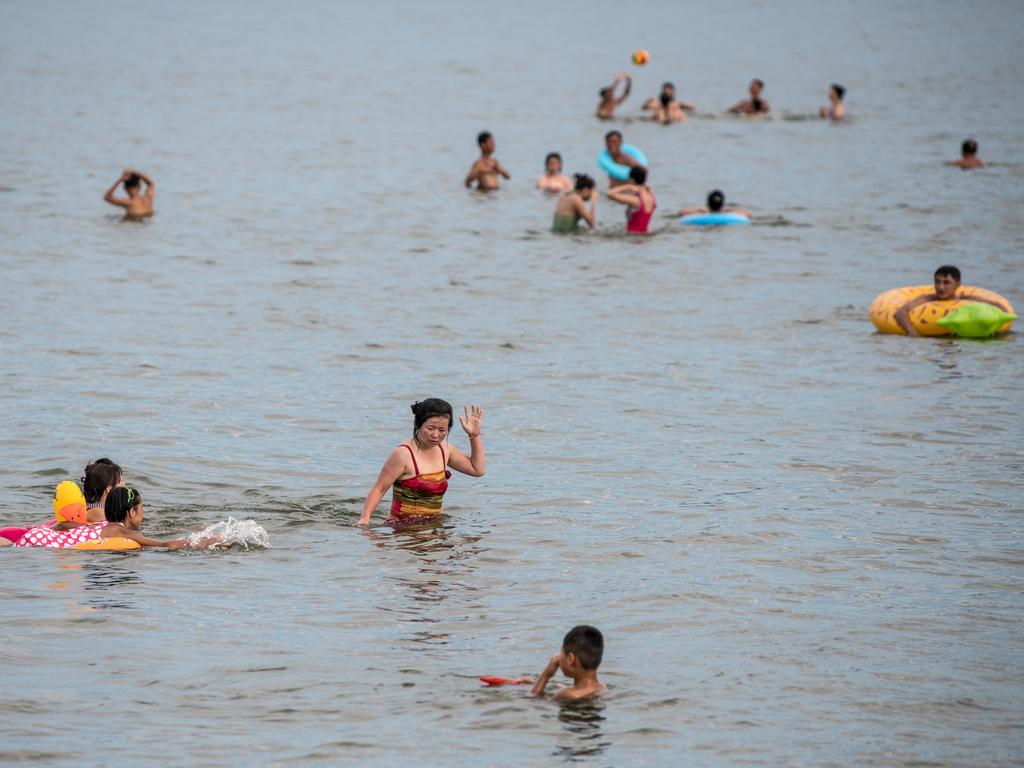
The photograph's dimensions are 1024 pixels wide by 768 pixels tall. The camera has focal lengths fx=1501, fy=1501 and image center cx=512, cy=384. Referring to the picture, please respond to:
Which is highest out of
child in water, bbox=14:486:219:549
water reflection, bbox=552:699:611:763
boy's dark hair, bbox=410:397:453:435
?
boy's dark hair, bbox=410:397:453:435

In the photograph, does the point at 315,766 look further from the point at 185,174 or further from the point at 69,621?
the point at 185,174

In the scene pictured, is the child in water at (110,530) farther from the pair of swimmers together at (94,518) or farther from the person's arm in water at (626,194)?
the person's arm in water at (626,194)

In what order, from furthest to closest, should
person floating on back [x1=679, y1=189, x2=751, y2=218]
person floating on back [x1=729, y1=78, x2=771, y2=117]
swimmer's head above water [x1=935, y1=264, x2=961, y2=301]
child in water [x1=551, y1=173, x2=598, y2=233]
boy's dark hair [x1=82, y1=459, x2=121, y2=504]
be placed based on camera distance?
person floating on back [x1=729, y1=78, x2=771, y2=117], person floating on back [x1=679, y1=189, x2=751, y2=218], child in water [x1=551, y1=173, x2=598, y2=233], swimmer's head above water [x1=935, y1=264, x2=961, y2=301], boy's dark hair [x1=82, y1=459, x2=121, y2=504]

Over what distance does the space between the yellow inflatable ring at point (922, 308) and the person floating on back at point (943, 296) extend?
2 centimetres

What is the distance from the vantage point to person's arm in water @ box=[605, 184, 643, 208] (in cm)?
2347

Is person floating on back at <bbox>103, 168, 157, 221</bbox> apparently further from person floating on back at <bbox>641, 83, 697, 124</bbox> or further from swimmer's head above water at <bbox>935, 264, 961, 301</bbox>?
person floating on back at <bbox>641, 83, 697, 124</bbox>

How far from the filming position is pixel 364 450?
13.5m

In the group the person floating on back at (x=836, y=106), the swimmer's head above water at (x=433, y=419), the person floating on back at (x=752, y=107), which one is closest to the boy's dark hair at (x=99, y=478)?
the swimmer's head above water at (x=433, y=419)

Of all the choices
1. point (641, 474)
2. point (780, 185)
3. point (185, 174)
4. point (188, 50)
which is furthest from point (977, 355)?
point (188, 50)

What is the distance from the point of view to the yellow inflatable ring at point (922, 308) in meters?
17.5

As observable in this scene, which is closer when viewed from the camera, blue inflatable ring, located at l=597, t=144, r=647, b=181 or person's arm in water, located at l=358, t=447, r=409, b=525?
person's arm in water, located at l=358, t=447, r=409, b=525

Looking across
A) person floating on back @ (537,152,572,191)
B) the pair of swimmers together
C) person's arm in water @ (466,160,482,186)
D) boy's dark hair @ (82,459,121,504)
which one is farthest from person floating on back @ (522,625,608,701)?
person's arm in water @ (466,160,482,186)

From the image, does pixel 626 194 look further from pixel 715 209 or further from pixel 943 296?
pixel 943 296

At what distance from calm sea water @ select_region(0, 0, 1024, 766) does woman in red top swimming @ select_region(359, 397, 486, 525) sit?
1.10ft
